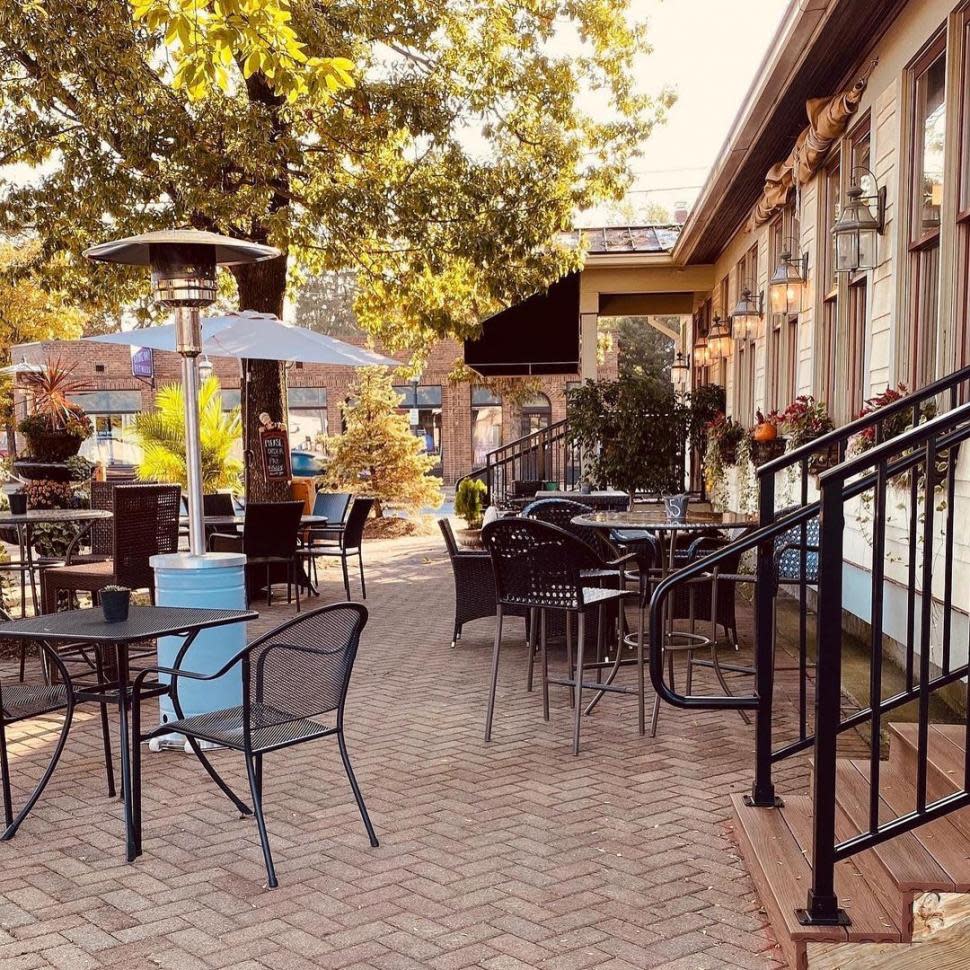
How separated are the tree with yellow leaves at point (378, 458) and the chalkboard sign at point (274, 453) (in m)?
4.58

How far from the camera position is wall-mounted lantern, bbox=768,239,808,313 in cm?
855

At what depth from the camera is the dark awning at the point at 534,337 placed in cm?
1417

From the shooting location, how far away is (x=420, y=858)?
3736 mm

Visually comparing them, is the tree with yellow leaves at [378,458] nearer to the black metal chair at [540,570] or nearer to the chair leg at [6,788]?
the black metal chair at [540,570]

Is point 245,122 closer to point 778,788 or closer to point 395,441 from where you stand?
point 395,441

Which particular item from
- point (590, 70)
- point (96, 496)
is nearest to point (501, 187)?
point (590, 70)

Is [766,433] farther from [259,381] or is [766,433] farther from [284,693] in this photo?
[284,693]

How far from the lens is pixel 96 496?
835cm

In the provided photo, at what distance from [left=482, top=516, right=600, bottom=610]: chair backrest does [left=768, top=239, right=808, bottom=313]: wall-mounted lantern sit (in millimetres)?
4256

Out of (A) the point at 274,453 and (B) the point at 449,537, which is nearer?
(B) the point at 449,537

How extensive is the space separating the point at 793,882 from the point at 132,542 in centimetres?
447

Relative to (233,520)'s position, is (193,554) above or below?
above

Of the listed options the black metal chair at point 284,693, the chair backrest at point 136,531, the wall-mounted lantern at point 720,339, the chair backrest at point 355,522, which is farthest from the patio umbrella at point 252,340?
the wall-mounted lantern at point 720,339

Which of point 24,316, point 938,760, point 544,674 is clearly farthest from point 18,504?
point 24,316
